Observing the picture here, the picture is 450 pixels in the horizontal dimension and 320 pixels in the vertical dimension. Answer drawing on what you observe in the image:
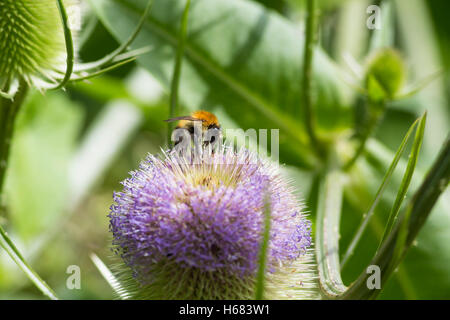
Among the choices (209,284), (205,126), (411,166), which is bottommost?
(209,284)

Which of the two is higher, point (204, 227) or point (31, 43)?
point (31, 43)

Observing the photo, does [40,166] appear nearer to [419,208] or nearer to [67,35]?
[67,35]

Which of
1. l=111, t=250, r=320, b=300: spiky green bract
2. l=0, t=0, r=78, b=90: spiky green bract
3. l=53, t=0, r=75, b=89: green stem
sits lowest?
l=111, t=250, r=320, b=300: spiky green bract

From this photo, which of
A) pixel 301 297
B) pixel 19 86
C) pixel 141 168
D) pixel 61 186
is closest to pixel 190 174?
pixel 141 168

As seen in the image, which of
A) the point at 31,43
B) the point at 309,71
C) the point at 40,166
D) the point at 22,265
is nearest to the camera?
the point at 22,265

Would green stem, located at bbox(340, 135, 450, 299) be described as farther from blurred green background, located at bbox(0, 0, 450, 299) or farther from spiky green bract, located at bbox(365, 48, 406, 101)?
spiky green bract, located at bbox(365, 48, 406, 101)

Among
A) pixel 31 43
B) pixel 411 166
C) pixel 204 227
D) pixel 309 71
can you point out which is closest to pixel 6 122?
pixel 31 43

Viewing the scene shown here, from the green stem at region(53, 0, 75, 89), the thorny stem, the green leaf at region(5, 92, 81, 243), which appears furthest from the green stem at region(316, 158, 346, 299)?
the green leaf at region(5, 92, 81, 243)
